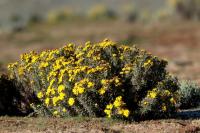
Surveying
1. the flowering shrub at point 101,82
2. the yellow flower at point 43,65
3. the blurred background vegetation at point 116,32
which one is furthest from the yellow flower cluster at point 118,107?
the blurred background vegetation at point 116,32

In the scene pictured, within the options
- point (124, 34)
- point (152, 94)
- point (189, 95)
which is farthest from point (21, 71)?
point (124, 34)

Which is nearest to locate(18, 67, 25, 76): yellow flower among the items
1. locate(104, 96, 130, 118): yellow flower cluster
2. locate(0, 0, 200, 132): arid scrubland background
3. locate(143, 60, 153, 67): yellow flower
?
locate(104, 96, 130, 118): yellow flower cluster

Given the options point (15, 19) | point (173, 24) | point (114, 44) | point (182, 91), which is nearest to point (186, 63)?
point (182, 91)

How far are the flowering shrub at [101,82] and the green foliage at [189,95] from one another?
1068 mm

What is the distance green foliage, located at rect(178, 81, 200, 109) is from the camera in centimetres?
1307

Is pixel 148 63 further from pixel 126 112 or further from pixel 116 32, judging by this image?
pixel 116 32

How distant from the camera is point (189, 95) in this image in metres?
13.1

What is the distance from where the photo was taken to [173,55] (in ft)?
109

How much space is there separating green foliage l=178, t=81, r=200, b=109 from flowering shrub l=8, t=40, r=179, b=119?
1068 mm

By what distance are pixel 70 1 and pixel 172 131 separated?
8699cm

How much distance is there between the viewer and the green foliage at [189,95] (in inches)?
515

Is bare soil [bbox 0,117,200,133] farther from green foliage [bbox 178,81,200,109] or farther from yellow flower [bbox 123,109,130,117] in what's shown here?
green foliage [bbox 178,81,200,109]

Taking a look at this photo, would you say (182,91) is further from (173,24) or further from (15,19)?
(15,19)

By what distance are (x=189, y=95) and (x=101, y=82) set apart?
2.71m
